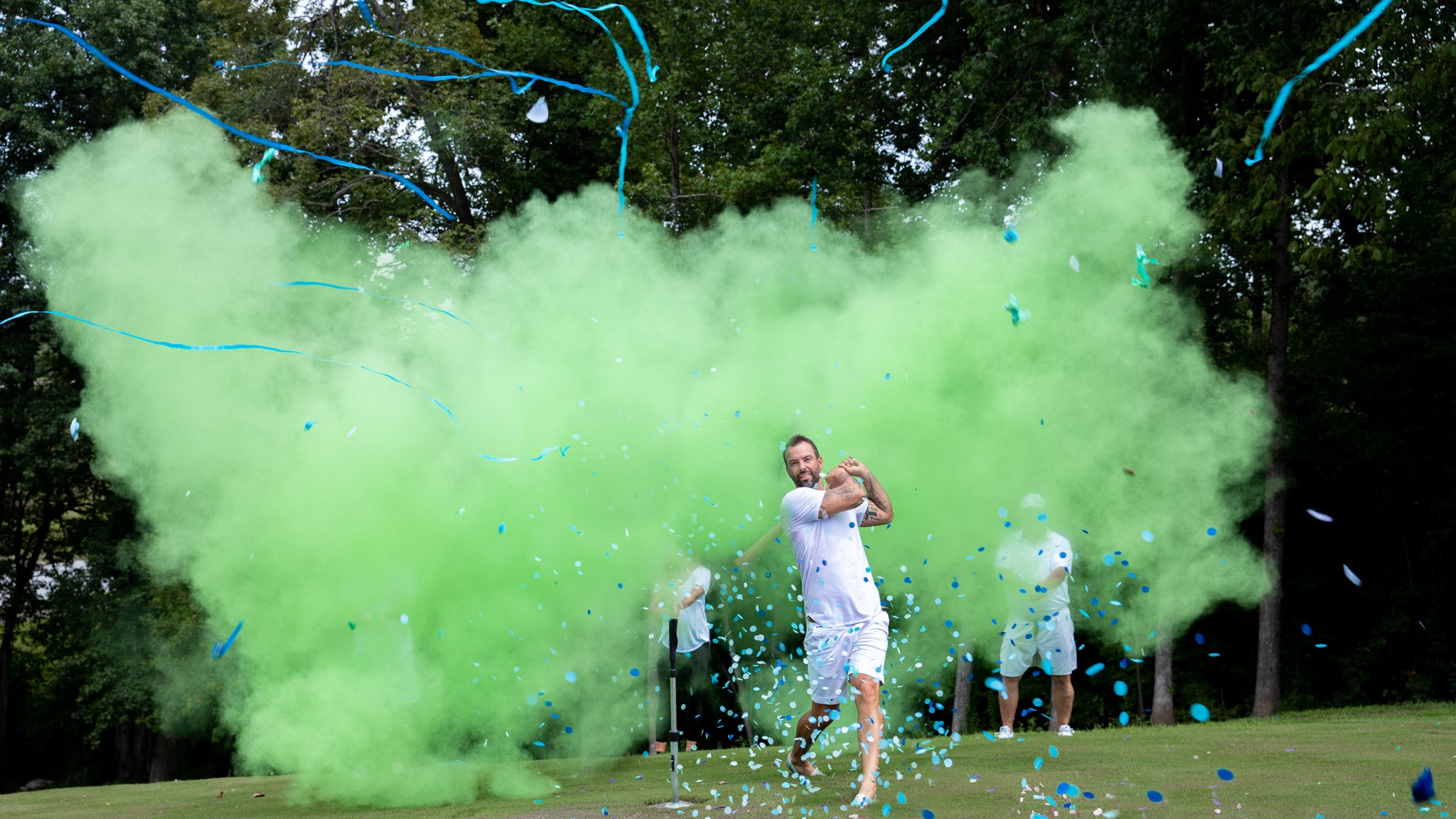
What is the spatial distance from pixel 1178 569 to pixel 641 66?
10.4 m

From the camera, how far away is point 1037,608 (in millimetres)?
6926

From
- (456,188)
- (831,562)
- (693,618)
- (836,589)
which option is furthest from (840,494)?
(456,188)

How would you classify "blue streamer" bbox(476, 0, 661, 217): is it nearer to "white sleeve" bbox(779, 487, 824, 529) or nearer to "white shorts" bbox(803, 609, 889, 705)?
"white sleeve" bbox(779, 487, 824, 529)

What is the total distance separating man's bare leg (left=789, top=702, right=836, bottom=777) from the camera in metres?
5.36

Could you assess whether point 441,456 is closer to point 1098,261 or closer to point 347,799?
point 347,799

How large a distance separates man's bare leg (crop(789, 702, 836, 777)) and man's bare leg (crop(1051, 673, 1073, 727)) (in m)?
2.03

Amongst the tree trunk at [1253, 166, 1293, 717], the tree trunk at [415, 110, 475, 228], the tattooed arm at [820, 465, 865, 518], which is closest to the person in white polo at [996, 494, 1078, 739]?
the tattooed arm at [820, 465, 865, 518]

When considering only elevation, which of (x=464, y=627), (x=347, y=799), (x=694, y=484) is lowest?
(x=347, y=799)

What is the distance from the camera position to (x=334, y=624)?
20.3 feet

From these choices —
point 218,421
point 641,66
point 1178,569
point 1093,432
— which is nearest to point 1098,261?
point 1093,432

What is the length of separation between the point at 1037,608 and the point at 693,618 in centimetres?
244

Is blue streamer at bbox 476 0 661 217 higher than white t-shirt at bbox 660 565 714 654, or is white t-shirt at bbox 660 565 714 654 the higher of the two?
blue streamer at bbox 476 0 661 217

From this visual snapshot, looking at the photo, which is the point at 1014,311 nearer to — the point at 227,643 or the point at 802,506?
the point at 802,506

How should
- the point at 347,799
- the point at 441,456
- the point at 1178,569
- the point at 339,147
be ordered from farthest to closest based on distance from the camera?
the point at 339,147
the point at 1178,569
the point at 441,456
the point at 347,799
